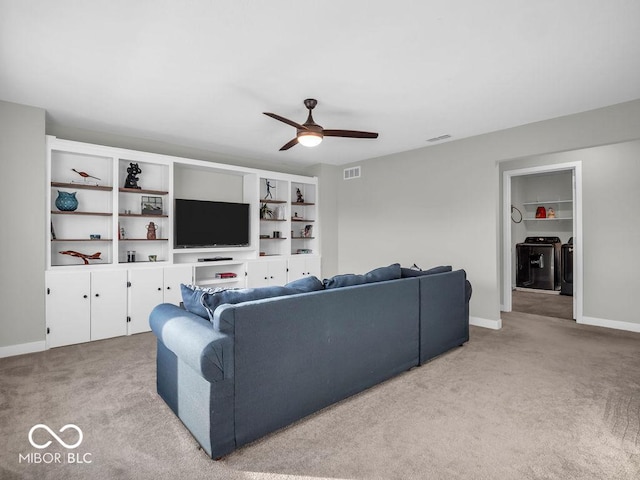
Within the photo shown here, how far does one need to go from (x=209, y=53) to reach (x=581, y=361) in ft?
13.8

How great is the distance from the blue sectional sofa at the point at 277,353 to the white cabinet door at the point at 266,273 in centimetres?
289

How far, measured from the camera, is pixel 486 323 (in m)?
4.55

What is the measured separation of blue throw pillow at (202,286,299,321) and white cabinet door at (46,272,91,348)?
2.59 meters

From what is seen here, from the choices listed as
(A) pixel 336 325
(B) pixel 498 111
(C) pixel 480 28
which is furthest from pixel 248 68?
(B) pixel 498 111

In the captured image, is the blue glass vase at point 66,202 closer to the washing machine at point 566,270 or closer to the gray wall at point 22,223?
the gray wall at point 22,223

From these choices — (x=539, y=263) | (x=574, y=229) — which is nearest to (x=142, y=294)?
(x=574, y=229)

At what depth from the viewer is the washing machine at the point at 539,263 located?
693 centimetres

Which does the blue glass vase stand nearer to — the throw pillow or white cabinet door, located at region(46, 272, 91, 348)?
white cabinet door, located at region(46, 272, 91, 348)

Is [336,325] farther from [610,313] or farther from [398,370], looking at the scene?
[610,313]

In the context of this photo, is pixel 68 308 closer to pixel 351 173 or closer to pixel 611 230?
pixel 351 173

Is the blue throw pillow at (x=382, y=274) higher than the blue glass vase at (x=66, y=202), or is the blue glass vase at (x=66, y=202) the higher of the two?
the blue glass vase at (x=66, y=202)

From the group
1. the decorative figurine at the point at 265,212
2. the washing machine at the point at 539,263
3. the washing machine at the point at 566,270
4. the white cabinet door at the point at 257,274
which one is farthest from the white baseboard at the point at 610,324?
the decorative figurine at the point at 265,212

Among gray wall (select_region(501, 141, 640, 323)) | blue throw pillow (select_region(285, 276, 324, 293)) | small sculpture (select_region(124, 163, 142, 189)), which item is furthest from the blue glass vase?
gray wall (select_region(501, 141, 640, 323))

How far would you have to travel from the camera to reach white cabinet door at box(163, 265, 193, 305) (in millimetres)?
4492
